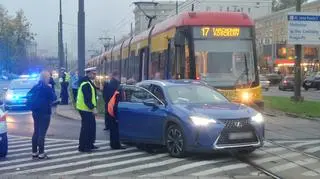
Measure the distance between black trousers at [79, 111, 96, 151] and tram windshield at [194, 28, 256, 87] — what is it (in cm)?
587

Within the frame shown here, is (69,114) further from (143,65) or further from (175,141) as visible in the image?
(175,141)

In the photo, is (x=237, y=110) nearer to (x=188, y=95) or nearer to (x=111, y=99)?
(x=188, y=95)

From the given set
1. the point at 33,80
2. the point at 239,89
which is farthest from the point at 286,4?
the point at 239,89

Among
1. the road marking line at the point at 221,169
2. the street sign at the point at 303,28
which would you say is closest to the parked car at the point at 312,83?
the street sign at the point at 303,28

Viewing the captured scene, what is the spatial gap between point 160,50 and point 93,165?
10404mm

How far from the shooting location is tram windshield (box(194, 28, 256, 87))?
18.4 m

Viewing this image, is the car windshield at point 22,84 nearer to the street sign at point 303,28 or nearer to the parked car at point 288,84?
the street sign at point 303,28

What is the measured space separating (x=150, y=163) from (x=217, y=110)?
5.29ft

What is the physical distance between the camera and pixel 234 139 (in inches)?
453

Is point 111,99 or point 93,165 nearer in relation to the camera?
point 93,165

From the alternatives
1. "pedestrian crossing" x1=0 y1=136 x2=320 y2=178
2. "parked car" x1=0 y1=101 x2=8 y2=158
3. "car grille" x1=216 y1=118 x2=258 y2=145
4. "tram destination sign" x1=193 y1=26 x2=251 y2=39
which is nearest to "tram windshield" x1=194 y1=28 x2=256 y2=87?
"tram destination sign" x1=193 y1=26 x2=251 y2=39

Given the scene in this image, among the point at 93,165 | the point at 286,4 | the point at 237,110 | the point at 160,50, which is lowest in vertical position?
the point at 93,165

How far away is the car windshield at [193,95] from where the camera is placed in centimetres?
1266

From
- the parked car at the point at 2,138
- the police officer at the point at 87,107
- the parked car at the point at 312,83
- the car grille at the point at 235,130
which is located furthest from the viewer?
the parked car at the point at 312,83
